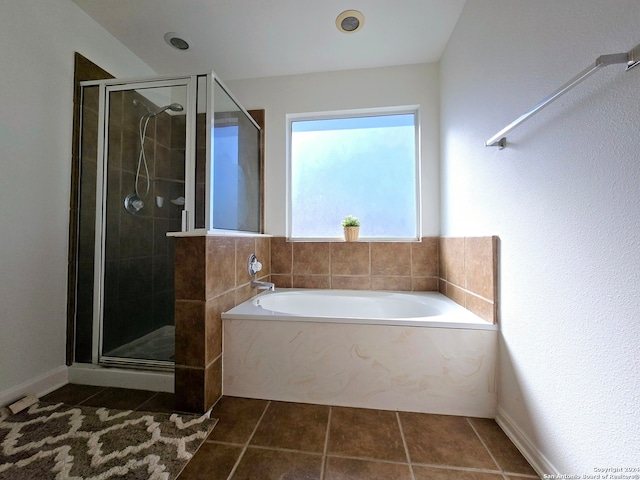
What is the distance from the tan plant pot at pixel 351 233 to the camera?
210cm

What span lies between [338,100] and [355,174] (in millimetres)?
638

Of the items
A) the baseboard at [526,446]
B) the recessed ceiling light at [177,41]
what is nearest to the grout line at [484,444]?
the baseboard at [526,446]

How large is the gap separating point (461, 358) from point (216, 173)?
1711 millimetres

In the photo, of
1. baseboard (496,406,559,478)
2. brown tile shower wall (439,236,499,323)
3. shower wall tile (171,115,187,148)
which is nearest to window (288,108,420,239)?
brown tile shower wall (439,236,499,323)

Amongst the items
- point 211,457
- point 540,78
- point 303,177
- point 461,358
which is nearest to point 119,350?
point 211,457

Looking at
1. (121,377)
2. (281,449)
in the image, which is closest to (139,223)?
(121,377)

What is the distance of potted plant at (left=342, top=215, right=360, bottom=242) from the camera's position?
2100 mm

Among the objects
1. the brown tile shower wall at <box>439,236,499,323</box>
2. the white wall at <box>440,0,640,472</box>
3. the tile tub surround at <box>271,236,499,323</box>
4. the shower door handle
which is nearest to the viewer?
the white wall at <box>440,0,640,472</box>

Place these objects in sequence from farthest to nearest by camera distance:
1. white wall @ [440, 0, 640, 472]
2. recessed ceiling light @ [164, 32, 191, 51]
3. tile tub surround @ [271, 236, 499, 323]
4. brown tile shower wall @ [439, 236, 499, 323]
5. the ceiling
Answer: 1. tile tub surround @ [271, 236, 499, 323]
2. recessed ceiling light @ [164, 32, 191, 51]
3. the ceiling
4. brown tile shower wall @ [439, 236, 499, 323]
5. white wall @ [440, 0, 640, 472]

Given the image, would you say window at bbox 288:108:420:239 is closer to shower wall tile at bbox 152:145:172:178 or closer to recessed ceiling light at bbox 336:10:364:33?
recessed ceiling light at bbox 336:10:364:33

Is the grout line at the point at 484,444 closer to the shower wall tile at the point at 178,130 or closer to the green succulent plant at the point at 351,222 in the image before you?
the green succulent plant at the point at 351,222

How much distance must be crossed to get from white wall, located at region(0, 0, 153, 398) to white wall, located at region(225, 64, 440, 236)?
1.15 m

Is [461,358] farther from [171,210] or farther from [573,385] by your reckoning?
[171,210]

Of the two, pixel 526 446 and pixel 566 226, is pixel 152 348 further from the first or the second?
pixel 566 226
